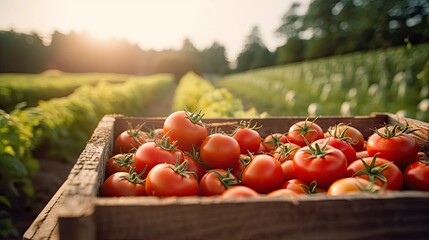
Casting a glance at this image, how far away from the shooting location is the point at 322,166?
167 cm

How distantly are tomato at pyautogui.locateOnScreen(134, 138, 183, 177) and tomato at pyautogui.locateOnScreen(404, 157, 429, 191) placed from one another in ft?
3.62

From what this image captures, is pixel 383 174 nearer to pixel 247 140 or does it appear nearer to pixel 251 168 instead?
pixel 251 168

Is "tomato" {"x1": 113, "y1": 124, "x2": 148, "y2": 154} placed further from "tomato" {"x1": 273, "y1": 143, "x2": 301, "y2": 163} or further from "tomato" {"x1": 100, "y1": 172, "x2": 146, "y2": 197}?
"tomato" {"x1": 273, "y1": 143, "x2": 301, "y2": 163}

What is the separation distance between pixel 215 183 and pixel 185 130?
444mm

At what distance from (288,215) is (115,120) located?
196 centimetres

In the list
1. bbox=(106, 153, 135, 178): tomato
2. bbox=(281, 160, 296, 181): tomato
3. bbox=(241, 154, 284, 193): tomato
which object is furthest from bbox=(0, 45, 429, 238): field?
bbox=(241, 154, 284, 193): tomato

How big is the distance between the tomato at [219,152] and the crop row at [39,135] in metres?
2.67

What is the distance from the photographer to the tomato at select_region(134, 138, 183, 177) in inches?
72.1

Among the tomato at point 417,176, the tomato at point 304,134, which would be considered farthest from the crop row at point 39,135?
the tomato at point 417,176

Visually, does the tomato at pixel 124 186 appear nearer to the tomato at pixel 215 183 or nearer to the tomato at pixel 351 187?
the tomato at pixel 215 183

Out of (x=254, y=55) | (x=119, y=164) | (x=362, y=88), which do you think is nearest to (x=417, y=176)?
(x=119, y=164)

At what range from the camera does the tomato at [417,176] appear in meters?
1.66

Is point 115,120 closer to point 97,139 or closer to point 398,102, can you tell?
point 97,139

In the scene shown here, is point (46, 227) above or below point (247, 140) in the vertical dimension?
below
